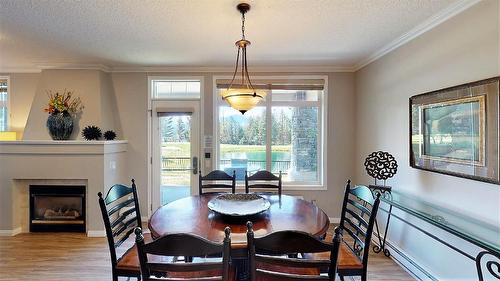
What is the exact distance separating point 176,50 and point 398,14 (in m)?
2.54

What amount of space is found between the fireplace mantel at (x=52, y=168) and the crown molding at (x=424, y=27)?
3927mm

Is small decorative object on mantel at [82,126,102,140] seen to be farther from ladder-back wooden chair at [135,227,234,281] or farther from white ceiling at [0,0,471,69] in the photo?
ladder-back wooden chair at [135,227,234,281]

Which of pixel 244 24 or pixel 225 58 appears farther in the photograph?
pixel 225 58

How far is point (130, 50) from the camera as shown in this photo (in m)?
3.53

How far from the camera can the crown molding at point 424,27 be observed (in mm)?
2240

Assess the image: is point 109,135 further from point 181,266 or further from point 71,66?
point 181,266

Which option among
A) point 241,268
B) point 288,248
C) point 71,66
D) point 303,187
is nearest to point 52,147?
point 71,66

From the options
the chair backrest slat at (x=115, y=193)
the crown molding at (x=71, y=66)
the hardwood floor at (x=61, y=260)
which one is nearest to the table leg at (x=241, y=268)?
the chair backrest slat at (x=115, y=193)

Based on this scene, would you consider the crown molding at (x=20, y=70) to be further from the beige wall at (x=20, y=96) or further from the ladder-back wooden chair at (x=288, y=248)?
the ladder-back wooden chair at (x=288, y=248)

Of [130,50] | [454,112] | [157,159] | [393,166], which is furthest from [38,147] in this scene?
[454,112]

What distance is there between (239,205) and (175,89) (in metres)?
2.90

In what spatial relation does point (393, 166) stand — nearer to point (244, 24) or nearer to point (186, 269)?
point (244, 24)

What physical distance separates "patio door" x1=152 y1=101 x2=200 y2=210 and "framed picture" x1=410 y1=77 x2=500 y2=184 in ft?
10.1

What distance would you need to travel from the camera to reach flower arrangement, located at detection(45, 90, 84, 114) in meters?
4.06
